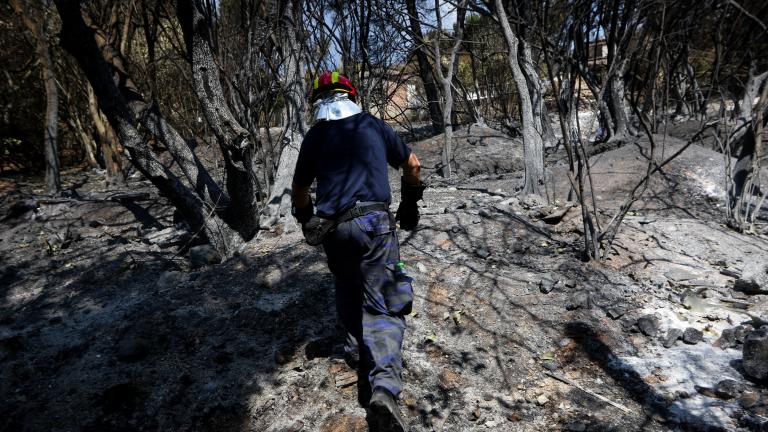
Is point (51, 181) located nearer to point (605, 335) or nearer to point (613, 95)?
point (605, 335)

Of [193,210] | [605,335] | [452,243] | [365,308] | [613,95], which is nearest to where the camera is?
[365,308]

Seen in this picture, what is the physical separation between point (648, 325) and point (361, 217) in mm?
1981

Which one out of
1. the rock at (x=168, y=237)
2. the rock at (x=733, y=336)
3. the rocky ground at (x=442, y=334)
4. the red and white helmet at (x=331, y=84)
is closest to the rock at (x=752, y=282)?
the rocky ground at (x=442, y=334)

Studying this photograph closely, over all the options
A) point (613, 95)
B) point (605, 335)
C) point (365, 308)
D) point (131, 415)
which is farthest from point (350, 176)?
point (613, 95)

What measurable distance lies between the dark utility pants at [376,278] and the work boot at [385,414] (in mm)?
138

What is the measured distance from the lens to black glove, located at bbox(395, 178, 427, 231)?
2.66 m

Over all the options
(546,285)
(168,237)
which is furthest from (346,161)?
(168,237)

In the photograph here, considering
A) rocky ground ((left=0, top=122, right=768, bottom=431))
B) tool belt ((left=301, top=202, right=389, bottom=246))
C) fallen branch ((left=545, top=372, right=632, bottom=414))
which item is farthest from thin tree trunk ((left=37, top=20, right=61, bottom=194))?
fallen branch ((left=545, top=372, right=632, bottom=414))

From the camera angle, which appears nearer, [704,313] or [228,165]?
[704,313]

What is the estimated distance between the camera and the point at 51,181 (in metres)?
8.00

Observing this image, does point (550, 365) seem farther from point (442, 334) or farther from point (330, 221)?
point (330, 221)

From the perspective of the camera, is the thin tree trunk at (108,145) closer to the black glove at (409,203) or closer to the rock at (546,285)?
the black glove at (409,203)

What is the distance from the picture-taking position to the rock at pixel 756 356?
2342 millimetres

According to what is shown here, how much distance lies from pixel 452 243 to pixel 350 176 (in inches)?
83.7
